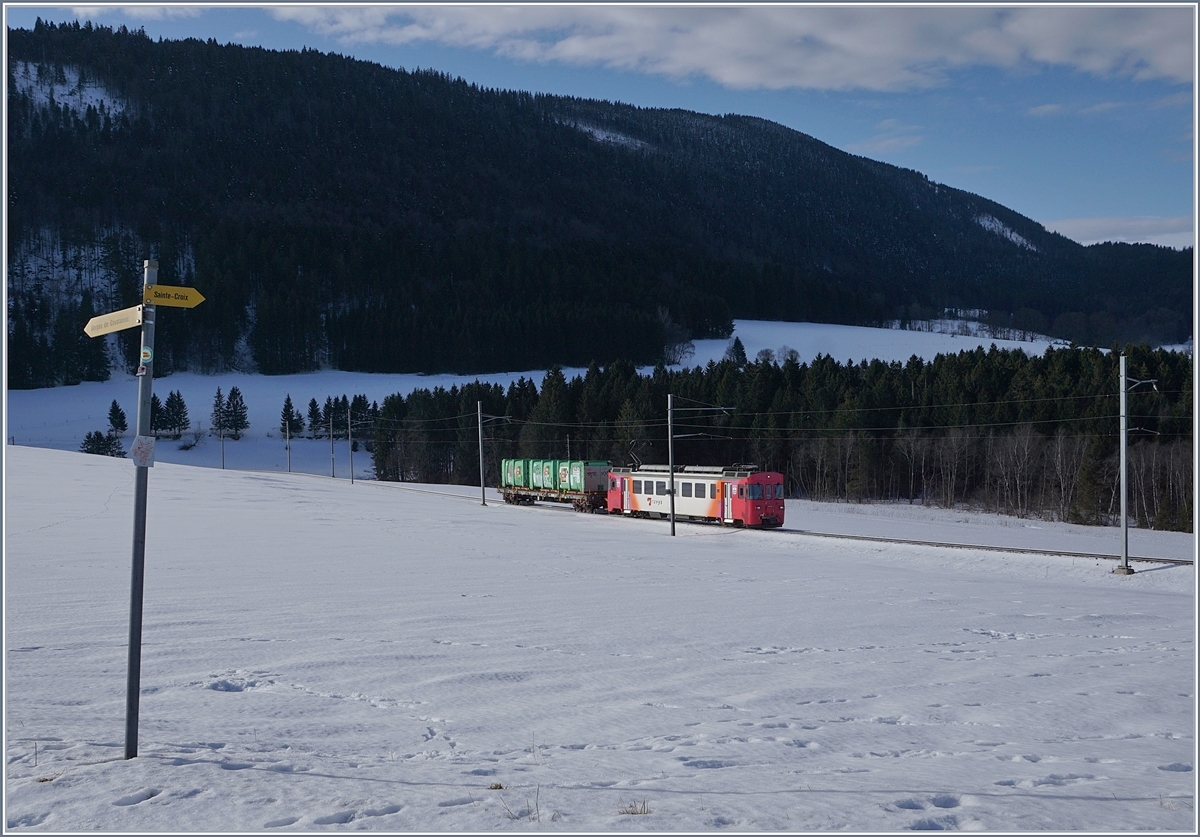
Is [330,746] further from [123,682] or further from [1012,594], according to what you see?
[1012,594]

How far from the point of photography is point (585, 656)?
1325 cm

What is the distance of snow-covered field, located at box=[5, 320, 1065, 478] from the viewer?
116 m

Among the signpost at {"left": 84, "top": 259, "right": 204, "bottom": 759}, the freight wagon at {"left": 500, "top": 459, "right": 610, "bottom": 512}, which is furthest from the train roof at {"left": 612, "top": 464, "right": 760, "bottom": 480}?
the signpost at {"left": 84, "top": 259, "right": 204, "bottom": 759}

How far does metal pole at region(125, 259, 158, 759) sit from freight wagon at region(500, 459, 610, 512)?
47.8 m

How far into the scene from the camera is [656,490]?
4953cm

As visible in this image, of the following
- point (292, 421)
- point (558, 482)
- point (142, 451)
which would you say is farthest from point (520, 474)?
point (292, 421)

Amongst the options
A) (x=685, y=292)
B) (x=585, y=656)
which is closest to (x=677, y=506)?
(x=585, y=656)

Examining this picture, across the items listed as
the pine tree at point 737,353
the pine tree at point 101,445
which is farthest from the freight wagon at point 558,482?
the pine tree at point 737,353

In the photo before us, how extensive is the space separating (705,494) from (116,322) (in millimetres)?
40300

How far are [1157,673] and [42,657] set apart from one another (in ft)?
51.7

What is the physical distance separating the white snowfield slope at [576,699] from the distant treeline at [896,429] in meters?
40.3

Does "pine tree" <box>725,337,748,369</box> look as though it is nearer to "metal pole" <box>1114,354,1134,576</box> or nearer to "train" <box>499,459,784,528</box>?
"train" <box>499,459,784,528</box>

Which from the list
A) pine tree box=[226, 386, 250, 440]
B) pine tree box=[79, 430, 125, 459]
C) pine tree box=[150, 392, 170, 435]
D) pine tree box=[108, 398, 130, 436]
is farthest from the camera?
pine tree box=[226, 386, 250, 440]

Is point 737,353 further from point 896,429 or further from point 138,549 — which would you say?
point 138,549
